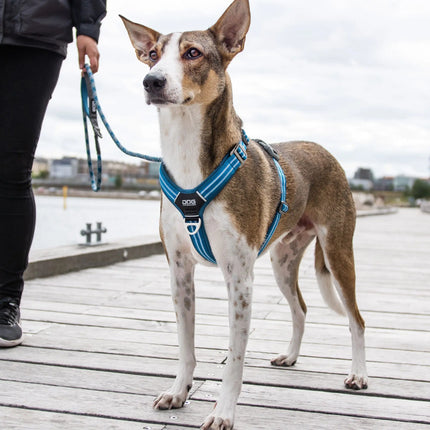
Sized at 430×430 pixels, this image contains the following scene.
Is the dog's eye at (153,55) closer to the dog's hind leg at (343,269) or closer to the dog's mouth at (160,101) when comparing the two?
the dog's mouth at (160,101)

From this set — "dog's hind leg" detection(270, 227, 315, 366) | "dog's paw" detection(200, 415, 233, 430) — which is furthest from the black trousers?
"dog's paw" detection(200, 415, 233, 430)

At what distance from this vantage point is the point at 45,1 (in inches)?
118

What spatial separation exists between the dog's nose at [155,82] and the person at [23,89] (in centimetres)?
116

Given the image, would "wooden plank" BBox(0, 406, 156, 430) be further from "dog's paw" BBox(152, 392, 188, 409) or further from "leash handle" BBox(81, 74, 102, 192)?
"leash handle" BBox(81, 74, 102, 192)

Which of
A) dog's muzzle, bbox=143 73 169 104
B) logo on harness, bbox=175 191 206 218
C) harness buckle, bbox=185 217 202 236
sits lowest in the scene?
harness buckle, bbox=185 217 202 236

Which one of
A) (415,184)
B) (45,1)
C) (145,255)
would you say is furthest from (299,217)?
(415,184)

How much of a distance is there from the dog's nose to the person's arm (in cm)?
115

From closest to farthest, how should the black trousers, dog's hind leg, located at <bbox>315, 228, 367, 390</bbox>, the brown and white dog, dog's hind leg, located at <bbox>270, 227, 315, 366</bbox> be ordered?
1. the brown and white dog
2. dog's hind leg, located at <bbox>315, 228, 367, 390</bbox>
3. the black trousers
4. dog's hind leg, located at <bbox>270, 227, 315, 366</bbox>

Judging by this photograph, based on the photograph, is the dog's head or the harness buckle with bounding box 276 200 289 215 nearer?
the dog's head

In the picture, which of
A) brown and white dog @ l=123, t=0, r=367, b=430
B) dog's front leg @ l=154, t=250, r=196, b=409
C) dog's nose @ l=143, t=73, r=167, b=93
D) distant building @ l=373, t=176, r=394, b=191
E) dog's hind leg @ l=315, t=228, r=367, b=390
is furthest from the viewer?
distant building @ l=373, t=176, r=394, b=191

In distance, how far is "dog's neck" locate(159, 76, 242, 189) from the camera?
2.34m

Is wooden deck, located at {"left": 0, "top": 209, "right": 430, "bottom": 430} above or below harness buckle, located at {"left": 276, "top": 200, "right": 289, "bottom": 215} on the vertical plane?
below

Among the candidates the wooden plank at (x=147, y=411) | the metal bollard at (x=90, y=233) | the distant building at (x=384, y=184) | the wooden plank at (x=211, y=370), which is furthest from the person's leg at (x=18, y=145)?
the distant building at (x=384, y=184)

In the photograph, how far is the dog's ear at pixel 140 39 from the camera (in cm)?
256
